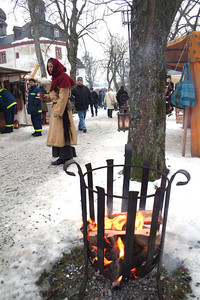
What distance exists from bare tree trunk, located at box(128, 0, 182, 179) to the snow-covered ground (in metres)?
0.80

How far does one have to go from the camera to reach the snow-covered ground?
2133 mm

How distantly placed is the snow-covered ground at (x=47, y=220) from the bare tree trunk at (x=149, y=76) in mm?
801

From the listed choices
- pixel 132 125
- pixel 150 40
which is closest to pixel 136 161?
pixel 132 125

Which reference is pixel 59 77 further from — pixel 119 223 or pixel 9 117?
pixel 9 117

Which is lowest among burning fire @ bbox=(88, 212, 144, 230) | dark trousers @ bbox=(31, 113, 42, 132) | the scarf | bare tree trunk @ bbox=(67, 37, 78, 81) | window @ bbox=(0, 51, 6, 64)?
burning fire @ bbox=(88, 212, 144, 230)

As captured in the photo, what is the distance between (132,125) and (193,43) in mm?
2499

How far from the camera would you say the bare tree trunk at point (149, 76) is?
3.33m

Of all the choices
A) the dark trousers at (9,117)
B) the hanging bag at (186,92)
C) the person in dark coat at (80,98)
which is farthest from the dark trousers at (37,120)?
the hanging bag at (186,92)

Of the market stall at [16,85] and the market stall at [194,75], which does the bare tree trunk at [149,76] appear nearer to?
the market stall at [194,75]

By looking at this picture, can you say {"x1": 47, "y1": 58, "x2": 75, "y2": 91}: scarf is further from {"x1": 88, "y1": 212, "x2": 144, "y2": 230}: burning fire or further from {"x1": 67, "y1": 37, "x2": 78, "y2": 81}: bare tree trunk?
{"x1": 67, "y1": 37, "x2": 78, "y2": 81}: bare tree trunk

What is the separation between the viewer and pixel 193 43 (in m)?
4.80

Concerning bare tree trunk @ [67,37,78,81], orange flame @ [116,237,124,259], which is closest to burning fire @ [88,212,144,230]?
orange flame @ [116,237,124,259]

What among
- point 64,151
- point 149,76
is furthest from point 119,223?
point 64,151

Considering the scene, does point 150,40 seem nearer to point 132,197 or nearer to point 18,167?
point 132,197
